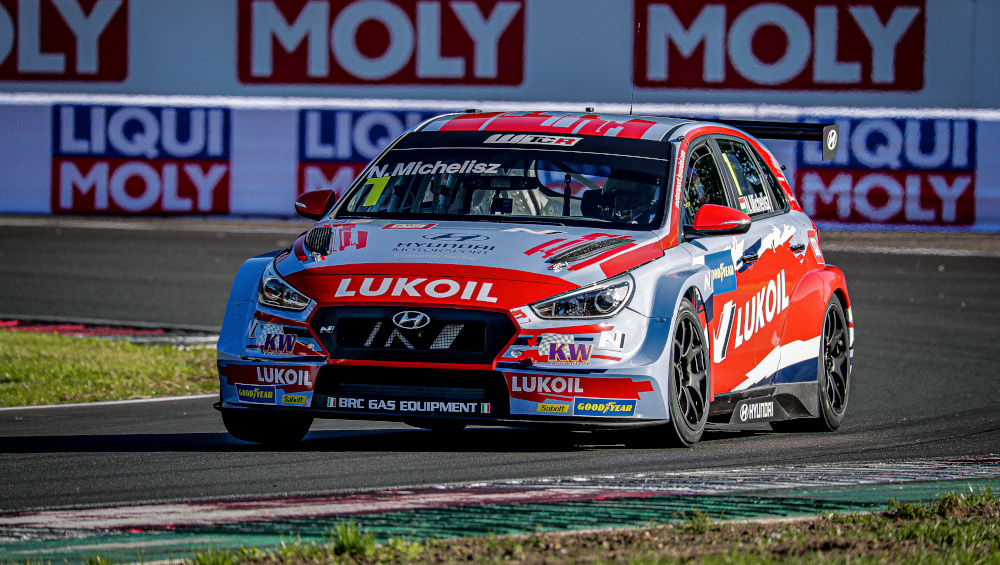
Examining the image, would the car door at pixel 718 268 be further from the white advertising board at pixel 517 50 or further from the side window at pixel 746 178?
the white advertising board at pixel 517 50

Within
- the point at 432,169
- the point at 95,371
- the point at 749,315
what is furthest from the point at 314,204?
the point at 95,371

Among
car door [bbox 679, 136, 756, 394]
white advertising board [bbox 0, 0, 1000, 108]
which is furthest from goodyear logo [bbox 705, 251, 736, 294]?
white advertising board [bbox 0, 0, 1000, 108]

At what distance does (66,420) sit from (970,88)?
78.0 ft

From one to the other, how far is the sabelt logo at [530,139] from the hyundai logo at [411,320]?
5.41 ft

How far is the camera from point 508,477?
6.88m

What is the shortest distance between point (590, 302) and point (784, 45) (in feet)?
79.3

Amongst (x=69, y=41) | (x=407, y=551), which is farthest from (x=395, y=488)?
(x=69, y=41)

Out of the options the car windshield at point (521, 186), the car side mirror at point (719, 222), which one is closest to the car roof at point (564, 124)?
the car windshield at point (521, 186)

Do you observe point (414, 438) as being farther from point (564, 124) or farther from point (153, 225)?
point (153, 225)

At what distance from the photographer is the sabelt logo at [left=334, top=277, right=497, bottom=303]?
23.5ft

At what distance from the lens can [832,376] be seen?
9547 millimetres

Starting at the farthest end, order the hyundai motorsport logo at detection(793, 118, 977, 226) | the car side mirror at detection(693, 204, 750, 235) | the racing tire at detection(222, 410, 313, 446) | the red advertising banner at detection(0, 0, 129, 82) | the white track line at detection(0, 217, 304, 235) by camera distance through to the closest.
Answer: the red advertising banner at detection(0, 0, 129, 82), the white track line at detection(0, 217, 304, 235), the hyundai motorsport logo at detection(793, 118, 977, 226), the car side mirror at detection(693, 204, 750, 235), the racing tire at detection(222, 410, 313, 446)

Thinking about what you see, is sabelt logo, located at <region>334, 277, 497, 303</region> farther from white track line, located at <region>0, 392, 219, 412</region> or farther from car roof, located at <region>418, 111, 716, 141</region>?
white track line, located at <region>0, 392, 219, 412</region>

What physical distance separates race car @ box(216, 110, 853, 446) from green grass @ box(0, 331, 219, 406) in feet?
9.87
